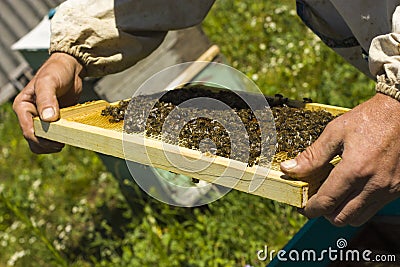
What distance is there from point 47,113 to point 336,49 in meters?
1.11

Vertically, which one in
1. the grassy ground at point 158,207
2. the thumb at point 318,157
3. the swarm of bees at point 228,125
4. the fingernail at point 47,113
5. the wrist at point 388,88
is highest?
the fingernail at point 47,113

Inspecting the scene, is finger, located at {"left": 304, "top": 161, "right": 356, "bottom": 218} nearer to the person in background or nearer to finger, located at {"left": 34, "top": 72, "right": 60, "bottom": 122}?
the person in background

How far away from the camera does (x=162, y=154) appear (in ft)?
5.47

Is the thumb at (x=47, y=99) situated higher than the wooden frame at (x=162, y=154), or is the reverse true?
the thumb at (x=47, y=99)

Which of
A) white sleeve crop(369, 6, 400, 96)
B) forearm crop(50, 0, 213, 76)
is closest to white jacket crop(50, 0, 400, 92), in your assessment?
forearm crop(50, 0, 213, 76)

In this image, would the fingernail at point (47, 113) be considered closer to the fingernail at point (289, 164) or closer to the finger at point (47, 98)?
the finger at point (47, 98)

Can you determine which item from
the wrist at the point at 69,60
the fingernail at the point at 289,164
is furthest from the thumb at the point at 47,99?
the fingernail at the point at 289,164

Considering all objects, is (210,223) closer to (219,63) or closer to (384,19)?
(219,63)

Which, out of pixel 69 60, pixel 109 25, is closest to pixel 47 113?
pixel 69 60

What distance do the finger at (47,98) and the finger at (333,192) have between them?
99 centimetres

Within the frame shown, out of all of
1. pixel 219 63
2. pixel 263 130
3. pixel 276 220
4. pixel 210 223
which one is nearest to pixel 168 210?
pixel 210 223

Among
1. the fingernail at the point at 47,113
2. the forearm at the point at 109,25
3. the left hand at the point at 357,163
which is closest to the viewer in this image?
the left hand at the point at 357,163

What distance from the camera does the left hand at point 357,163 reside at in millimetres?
1347

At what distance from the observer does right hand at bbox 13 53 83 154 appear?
2062mm
